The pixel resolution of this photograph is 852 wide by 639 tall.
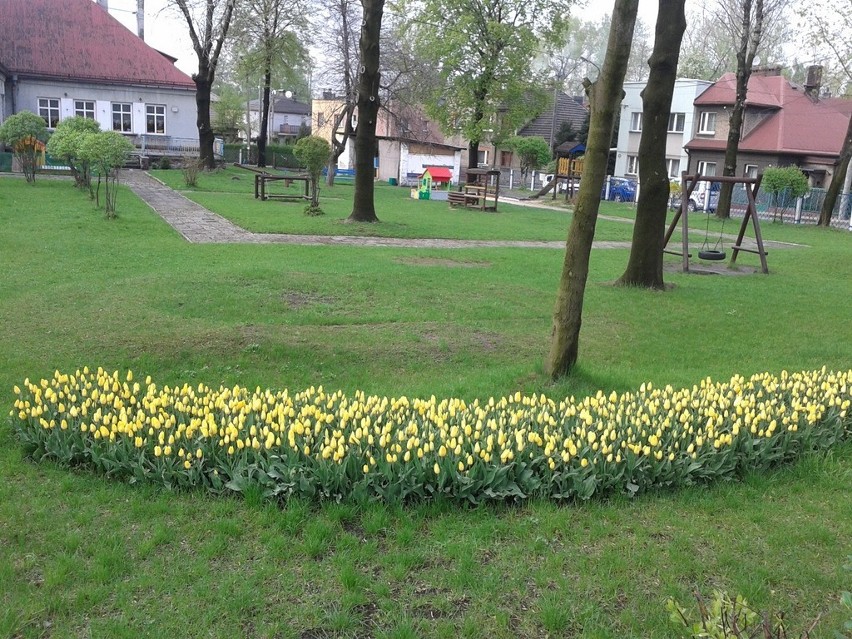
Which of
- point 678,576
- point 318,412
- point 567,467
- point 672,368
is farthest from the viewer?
point 672,368

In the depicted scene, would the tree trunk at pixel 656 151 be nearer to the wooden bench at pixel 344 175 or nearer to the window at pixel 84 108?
the wooden bench at pixel 344 175

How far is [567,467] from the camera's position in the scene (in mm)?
4805

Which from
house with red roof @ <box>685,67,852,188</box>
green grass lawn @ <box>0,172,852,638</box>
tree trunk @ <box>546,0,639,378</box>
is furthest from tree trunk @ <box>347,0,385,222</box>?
house with red roof @ <box>685,67,852,188</box>

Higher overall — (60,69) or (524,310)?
(60,69)

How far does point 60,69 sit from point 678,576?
44.4 m

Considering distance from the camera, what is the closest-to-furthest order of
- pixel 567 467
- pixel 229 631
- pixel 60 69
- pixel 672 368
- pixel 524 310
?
pixel 229 631, pixel 567 467, pixel 672 368, pixel 524 310, pixel 60 69

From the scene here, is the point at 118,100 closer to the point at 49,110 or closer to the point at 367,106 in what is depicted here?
the point at 49,110

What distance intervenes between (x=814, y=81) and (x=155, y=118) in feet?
117

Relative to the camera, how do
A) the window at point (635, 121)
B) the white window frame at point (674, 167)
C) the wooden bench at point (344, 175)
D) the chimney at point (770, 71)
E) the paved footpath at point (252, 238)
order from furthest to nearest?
the window at point (635, 121), the wooden bench at point (344, 175), the white window frame at point (674, 167), the chimney at point (770, 71), the paved footpath at point (252, 238)

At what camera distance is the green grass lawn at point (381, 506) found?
11.7ft

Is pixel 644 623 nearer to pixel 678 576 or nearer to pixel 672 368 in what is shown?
pixel 678 576

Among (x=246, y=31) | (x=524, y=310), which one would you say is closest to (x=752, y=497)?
(x=524, y=310)

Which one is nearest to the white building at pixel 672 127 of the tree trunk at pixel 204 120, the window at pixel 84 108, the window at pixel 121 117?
the tree trunk at pixel 204 120

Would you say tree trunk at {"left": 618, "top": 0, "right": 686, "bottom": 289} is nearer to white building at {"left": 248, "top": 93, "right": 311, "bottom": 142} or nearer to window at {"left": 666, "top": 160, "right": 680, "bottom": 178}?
window at {"left": 666, "top": 160, "right": 680, "bottom": 178}
